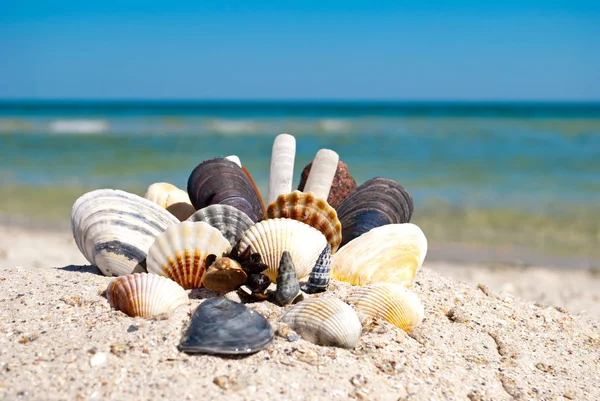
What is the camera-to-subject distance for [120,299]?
2881mm

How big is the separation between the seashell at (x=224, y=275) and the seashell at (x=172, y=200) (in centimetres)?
150

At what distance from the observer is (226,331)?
8.21 feet

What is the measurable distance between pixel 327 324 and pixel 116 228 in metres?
1.48

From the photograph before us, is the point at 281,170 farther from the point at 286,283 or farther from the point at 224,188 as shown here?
the point at 286,283

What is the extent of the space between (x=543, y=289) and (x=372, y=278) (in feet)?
9.90

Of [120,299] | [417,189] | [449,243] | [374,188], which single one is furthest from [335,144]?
[120,299]

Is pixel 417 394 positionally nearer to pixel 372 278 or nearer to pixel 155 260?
pixel 372 278

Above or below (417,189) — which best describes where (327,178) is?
above

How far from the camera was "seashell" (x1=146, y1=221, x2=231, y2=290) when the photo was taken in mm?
3109

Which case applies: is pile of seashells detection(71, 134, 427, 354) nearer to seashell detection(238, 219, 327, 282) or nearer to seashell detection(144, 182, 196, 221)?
seashell detection(238, 219, 327, 282)

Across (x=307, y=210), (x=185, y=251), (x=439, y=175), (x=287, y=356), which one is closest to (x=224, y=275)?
(x=185, y=251)

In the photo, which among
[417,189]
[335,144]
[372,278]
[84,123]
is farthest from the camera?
[84,123]

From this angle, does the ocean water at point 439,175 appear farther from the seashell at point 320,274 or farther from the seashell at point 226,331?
the seashell at point 226,331

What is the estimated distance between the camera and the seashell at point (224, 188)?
393cm
